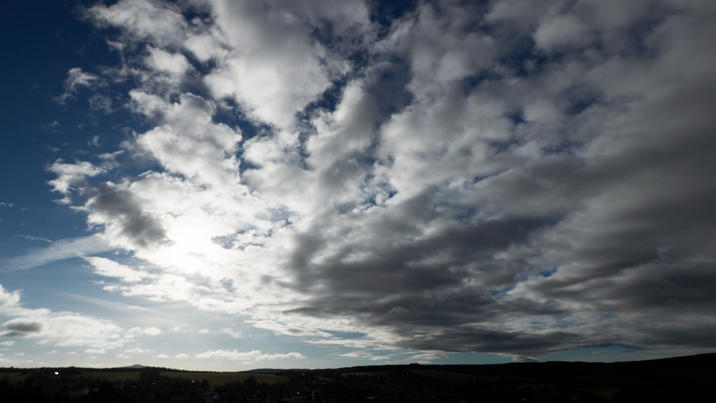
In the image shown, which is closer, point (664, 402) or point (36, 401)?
point (36, 401)

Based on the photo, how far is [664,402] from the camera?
198m

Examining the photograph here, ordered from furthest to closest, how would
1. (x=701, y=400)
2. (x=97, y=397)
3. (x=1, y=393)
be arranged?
(x=701, y=400)
(x=97, y=397)
(x=1, y=393)

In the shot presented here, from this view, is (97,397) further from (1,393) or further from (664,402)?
(664,402)

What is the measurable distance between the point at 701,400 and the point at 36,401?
313565 mm

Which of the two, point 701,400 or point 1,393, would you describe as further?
point 701,400

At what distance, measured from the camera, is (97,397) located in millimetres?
158500

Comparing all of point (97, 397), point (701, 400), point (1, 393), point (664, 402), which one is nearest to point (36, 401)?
point (1, 393)

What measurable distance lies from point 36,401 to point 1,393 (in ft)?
38.3

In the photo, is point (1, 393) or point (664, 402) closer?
point (1, 393)

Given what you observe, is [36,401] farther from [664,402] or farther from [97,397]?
[664,402]

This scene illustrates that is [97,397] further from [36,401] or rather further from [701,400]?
[701,400]

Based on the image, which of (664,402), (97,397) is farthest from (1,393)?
(664,402)

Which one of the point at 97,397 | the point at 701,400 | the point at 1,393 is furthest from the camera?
the point at 701,400

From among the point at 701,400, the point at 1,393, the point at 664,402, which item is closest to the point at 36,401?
the point at 1,393
